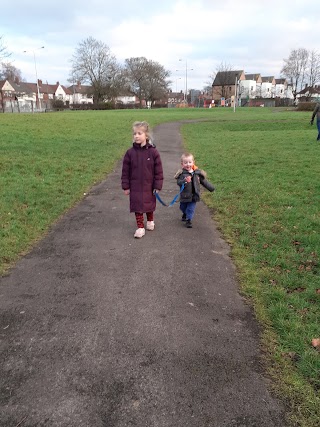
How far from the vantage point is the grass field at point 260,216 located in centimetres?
274

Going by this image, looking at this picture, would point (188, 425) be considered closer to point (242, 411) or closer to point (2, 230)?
point (242, 411)

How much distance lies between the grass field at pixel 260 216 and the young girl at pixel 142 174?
1.43 meters

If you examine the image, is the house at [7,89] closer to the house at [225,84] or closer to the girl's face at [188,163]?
the house at [225,84]

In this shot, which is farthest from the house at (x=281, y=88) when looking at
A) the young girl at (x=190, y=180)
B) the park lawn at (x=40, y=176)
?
the young girl at (x=190, y=180)

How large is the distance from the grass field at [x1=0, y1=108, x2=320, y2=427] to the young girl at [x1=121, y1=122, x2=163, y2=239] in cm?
143

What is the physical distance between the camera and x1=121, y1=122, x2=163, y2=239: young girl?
5047 mm

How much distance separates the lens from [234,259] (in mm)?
4496

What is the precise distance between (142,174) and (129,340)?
9.17 feet

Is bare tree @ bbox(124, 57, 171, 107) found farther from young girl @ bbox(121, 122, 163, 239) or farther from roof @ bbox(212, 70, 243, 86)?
young girl @ bbox(121, 122, 163, 239)

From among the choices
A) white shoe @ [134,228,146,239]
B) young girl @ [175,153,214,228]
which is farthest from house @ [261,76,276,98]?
white shoe @ [134,228,146,239]

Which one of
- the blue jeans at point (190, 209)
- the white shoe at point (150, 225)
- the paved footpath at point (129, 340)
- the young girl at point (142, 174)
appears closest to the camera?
the paved footpath at point (129, 340)

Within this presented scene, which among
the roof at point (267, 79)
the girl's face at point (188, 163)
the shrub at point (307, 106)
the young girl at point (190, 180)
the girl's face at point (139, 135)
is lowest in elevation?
the young girl at point (190, 180)

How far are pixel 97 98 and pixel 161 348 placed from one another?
86650 millimetres

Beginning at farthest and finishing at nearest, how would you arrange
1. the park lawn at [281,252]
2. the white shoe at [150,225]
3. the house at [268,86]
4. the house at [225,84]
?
the house at [268,86] < the house at [225,84] < the white shoe at [150,225] < the park lawn at [281,252]
